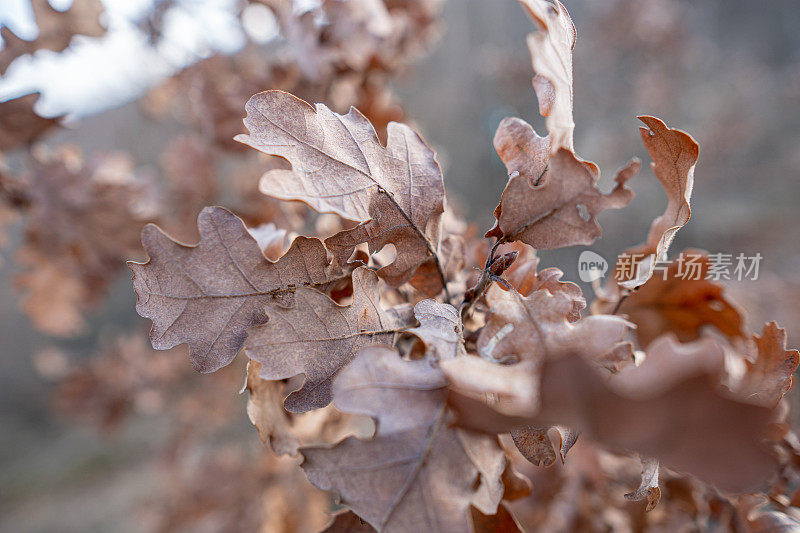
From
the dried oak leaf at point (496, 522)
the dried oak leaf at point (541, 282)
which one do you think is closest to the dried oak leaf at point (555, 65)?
the dried oak leaf at point (541, 282)

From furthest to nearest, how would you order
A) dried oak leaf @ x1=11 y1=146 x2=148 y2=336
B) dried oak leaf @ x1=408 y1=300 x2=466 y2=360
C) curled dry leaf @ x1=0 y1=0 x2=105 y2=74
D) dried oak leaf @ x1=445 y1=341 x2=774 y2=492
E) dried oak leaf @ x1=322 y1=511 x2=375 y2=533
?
1. dried oak leaf @ x1=11 y1=146 x2=148 y2=336
2. curled dry leaf @ x1=0 y1=0 x2=105 y2=74
3. dried oak leaf @ x1=322 y1=511 x2=375 y2=533
4. dried oak leaf @ x1=408 y1=300 x2=466 y2=360
5. dried oak leaf @ x1=445 y1=341 x2=774 y2=492

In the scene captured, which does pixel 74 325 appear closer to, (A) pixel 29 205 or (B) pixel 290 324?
(A) pixel 29 205

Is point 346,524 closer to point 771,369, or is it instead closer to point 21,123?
point 771,369

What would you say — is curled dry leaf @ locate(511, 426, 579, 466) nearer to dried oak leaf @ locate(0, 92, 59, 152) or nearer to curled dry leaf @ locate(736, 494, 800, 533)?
curled dry leaf @ locate(736, 494, 800, 533)

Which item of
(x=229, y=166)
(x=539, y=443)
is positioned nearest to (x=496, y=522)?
(x=539, y=443)

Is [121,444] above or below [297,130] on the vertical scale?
below

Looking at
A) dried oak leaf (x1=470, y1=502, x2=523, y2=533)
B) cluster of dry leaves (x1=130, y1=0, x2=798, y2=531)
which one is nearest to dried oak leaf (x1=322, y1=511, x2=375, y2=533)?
cluster of dry leaves (x1=130, y1=0, x2=798, y2=531)

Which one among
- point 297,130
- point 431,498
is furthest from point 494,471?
point 297,130
